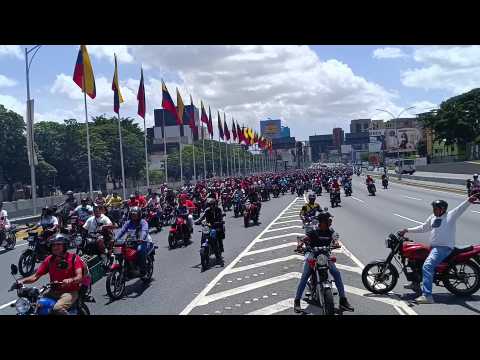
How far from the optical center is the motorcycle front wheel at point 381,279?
9.47m

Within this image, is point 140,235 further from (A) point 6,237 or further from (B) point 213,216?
(A) point 6,237

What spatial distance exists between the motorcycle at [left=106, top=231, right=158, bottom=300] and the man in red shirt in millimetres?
2695

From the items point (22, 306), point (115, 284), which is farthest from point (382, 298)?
point (22, 306)

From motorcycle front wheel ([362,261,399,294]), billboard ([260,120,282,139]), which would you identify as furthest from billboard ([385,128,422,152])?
motorcycle front wheel ([362,261,399,294])

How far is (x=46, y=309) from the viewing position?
21.6 ft

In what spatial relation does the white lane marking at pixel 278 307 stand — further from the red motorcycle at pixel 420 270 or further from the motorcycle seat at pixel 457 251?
the motorcycle seat at pixel 457 251

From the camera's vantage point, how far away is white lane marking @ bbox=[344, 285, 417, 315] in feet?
27.3

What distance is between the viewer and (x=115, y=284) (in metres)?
10.2

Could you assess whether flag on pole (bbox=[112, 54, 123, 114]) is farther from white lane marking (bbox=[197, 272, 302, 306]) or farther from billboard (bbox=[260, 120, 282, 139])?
billboard (bbox=[260, 120, 282, 139])
